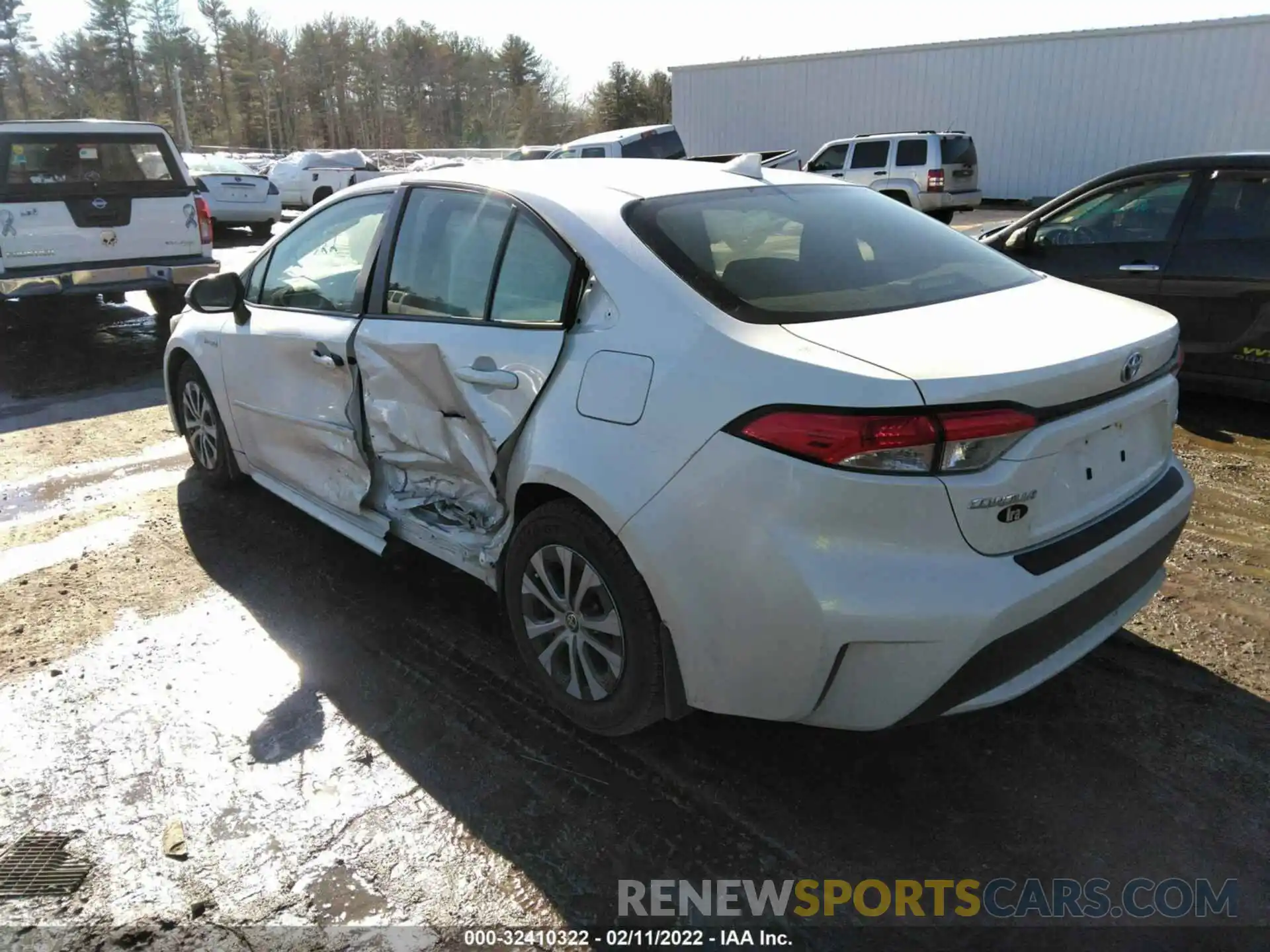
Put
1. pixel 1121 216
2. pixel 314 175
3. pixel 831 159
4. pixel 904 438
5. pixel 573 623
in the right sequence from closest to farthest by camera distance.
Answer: pixel 904 438 → pixel 573 623 → pixel 1121 216 → pixel 831 159 → pixel 314 175

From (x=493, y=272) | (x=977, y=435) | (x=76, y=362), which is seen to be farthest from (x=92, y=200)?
(x=977, y=435)

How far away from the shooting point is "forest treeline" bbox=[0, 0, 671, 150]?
66.4 m

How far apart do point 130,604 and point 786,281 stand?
3.05 meters

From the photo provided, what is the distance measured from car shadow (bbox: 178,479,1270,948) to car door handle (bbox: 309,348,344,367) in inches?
43.0

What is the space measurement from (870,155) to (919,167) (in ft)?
3.68

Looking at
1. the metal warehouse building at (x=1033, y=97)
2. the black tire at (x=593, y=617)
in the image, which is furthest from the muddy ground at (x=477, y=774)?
the metal warehouse building at (x=1033, y=97)

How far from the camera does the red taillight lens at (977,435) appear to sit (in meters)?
2.09

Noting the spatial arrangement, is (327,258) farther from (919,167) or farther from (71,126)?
(919,167)

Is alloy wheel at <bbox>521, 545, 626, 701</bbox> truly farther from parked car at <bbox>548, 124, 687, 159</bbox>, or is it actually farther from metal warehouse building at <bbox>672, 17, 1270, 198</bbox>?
metal warehouse building at <bbox>672, 17, 1270, 198</bbox>

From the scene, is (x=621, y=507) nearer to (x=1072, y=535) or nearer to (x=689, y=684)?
(x=689, y=684)

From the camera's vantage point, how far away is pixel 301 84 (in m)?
71.8

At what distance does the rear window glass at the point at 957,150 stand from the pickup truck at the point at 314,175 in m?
12.9

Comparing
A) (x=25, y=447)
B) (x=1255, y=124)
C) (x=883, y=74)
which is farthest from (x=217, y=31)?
(x=25, y=447)

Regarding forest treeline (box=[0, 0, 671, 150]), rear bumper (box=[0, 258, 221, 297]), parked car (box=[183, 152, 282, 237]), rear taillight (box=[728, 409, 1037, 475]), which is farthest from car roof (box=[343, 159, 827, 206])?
forest treeline (box=[0, 0, 671, 150])
